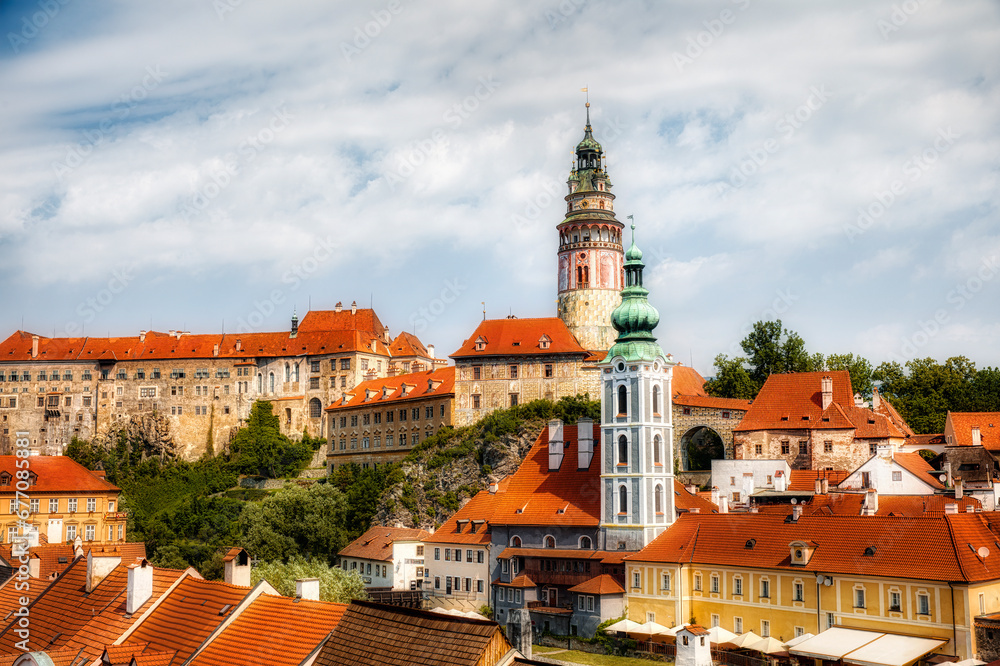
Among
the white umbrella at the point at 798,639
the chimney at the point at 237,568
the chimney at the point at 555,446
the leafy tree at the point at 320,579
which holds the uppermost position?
the chimney at the point at 555,446

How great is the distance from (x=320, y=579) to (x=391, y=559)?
44.4ft

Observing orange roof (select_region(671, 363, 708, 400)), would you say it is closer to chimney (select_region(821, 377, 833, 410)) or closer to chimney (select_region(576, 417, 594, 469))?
chimney (select_region(821, 377, 833, 410))

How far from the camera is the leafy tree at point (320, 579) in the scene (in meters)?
51.0

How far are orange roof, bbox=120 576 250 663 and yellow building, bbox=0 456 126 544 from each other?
1903 inches

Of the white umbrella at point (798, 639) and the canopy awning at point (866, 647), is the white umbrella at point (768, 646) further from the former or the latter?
the canopy awning at point (866, 647)

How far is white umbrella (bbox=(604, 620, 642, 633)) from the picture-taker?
1859 inches

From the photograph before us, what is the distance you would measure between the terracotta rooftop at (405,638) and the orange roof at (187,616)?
4.04 m

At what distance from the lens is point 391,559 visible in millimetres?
63938

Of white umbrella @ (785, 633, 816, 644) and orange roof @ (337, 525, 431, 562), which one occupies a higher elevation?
orange roof @ (337, 525, 431, 562)

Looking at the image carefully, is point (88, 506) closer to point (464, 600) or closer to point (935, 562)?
point (464, 600)

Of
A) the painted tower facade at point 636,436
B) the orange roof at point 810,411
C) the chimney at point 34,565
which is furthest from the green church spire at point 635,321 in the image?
the chimney at point 34,565

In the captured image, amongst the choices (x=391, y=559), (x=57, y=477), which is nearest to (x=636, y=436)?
(x=391, y=559)

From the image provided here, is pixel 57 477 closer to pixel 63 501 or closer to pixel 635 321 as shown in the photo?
pixel 63 501

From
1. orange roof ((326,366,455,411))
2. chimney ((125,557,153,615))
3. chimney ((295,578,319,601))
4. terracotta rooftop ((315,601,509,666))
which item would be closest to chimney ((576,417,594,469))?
orange roof ((326,366,455,411))
